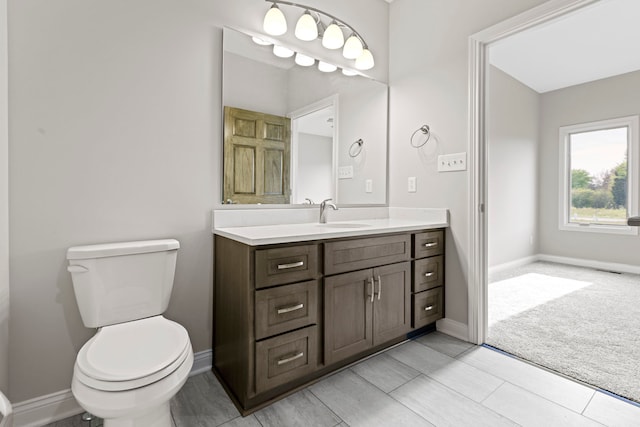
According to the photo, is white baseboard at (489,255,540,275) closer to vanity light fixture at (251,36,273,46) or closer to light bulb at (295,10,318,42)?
light bulb at (295,10,318,42)

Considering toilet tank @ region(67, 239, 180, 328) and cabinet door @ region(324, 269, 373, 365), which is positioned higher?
toilet tank @ region(67, 239, 180, 328)

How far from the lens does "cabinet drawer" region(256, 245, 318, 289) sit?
140 cm

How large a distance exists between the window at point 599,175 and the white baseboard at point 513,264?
2.06 ft

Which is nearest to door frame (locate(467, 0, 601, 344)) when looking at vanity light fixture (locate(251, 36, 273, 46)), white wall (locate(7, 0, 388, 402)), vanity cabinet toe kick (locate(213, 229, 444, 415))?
vanity cabinet toe kick (locate(213, 229, 444, 415))

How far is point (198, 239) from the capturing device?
5.80 feet

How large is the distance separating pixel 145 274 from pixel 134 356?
408 millimetres

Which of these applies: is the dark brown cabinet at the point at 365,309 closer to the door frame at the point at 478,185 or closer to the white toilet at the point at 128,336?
the door frame at the point at 478,185

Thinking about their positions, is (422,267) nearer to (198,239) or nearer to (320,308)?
(320,308)

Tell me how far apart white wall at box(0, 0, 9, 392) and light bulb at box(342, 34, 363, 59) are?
1889 mm

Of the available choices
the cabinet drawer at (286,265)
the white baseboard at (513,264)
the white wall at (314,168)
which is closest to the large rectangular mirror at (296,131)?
the white wall at (314,168)

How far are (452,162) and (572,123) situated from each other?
373 centimetres

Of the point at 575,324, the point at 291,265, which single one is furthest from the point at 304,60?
the point at 575,324

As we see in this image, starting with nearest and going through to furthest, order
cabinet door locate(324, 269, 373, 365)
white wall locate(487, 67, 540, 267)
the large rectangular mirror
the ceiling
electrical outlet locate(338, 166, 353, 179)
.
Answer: cabinet door locate(324, 269, 373, 365) < the large rectangular mirror < electrical outlet locate(338, 166, 353, 179) < the ceiling < white wall locate(487, 67, 540, 267)

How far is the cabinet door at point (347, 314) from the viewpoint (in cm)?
163
